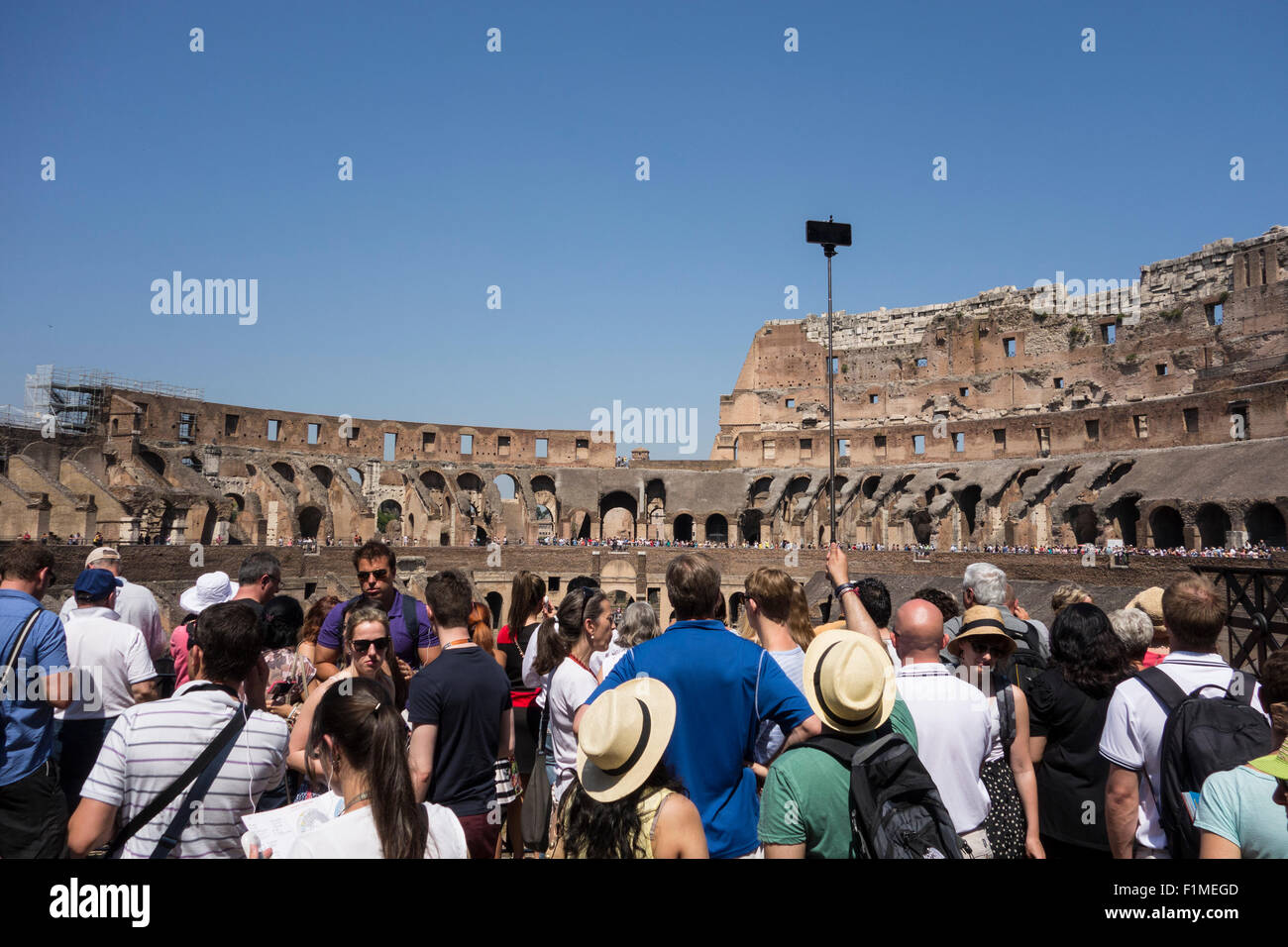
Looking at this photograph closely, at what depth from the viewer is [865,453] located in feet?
135

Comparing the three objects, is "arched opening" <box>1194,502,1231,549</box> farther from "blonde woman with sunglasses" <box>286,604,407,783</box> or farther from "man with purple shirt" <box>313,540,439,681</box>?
"blonde woman with sunglasses" <box>286,604,407,783</box>

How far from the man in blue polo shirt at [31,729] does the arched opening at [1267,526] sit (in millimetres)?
32071

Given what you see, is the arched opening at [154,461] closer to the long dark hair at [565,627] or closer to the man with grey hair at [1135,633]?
the long dark hair at [565,627]

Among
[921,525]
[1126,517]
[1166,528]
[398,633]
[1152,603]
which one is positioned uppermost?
[1126,517]

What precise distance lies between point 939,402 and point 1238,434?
52.0 ft

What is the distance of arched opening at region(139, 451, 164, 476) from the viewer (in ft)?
112

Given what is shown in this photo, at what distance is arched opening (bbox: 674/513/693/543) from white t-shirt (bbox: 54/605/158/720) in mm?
40621

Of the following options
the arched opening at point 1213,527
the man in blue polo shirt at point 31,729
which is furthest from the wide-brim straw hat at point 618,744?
the arched opening at point 1213,527

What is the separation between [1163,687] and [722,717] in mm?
2290

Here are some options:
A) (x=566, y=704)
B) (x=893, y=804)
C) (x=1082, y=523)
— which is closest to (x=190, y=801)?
(x=566, y=704)

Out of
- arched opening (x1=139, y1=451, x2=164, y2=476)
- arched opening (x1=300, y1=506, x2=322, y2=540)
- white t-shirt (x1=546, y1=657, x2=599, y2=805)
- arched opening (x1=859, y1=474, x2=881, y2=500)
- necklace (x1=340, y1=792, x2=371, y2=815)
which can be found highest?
arched opening (x1=139, y1=451, x2=164, y2=476)

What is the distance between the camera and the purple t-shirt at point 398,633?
17.5 ft

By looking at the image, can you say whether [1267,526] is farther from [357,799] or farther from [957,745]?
[357,799]

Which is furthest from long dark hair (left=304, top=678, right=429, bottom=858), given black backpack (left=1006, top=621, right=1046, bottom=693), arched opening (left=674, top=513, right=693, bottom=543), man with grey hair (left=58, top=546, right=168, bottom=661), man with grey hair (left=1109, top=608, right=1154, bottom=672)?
arched opening (left=674, top=513, right=693, bottom=543)
